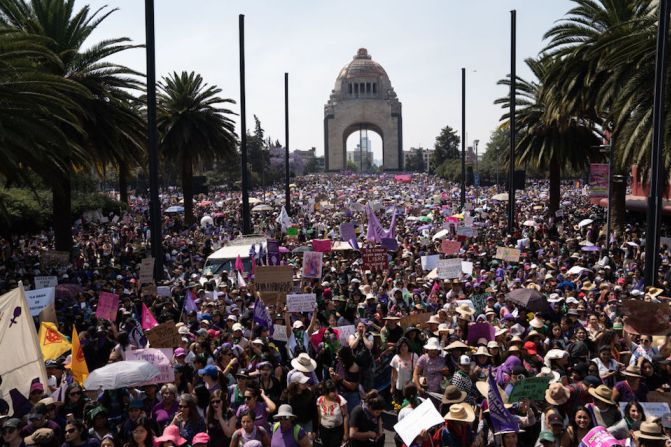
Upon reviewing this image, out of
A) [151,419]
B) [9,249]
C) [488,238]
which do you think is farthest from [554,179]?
[151,419]

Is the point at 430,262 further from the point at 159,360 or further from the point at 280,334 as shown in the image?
the point at 159,360

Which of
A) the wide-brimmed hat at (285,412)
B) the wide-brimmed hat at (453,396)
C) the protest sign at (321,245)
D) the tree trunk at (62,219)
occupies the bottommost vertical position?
the wide-brimmed hat at (453,396)

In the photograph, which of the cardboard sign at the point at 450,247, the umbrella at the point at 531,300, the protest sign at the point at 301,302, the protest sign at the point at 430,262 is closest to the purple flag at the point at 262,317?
the protest sign at the point at 301,302

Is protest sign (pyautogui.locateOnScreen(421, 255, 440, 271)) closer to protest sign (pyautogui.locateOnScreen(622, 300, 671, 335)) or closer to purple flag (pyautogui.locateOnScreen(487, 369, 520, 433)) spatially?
protest sign (pyautogui.locateOnScreen(622, 300, 671, 335))

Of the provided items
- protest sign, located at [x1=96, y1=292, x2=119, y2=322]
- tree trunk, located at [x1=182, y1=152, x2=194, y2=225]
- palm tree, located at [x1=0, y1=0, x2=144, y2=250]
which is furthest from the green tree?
protest sign, located at [x1=96, y1=292, x2=119, y2=322]

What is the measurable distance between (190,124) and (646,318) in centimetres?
2835

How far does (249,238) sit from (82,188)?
21858 mm

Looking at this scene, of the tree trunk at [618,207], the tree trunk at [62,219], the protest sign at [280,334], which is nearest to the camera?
the protest sign at [280,334]

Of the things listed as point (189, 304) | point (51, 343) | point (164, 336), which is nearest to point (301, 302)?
point (189, 304)

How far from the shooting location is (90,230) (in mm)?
33656

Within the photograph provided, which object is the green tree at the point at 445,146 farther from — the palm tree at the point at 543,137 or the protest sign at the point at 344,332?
the protest sign at the point at 344,332

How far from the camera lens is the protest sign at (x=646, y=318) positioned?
394 inches

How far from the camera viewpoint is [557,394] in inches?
281

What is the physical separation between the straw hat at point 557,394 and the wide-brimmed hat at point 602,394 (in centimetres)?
22
